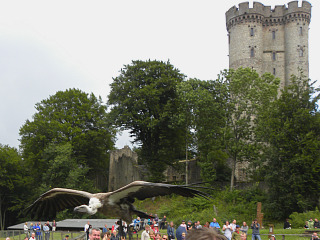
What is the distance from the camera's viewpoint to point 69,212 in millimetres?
42719

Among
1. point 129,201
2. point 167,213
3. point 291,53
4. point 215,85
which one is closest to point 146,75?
point 215,85

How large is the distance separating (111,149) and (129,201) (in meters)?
39.2

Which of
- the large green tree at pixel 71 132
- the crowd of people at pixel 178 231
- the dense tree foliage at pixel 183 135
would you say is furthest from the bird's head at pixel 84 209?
A: the large green tree at pixel 71 132

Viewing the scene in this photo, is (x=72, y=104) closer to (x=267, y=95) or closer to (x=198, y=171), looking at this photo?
(x=198, y=171)

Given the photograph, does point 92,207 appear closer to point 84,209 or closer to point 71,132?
point 84,209

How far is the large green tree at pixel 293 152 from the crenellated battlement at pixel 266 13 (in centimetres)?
3085

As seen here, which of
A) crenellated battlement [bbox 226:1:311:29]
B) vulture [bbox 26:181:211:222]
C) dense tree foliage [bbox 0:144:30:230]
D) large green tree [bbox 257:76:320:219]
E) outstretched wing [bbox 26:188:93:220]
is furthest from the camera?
crenellated battlement [bbox 226:1:311:29]

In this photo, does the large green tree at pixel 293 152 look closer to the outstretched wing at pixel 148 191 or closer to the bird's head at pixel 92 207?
the outstretched wing at pixel 148 191

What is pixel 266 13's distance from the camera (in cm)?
6669

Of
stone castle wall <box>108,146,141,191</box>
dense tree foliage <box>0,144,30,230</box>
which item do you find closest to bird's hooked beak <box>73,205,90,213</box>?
stone castle wall <box>108,146,141,191</box>

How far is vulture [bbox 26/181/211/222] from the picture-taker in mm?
11828

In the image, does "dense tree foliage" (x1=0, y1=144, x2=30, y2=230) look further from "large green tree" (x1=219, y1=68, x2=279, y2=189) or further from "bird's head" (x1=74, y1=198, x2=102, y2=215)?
"bird's head" (x1=74, y1=198, x2=102, y2=215)

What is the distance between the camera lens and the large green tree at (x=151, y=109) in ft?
148

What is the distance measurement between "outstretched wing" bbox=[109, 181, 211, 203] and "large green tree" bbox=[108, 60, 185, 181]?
3076cm
